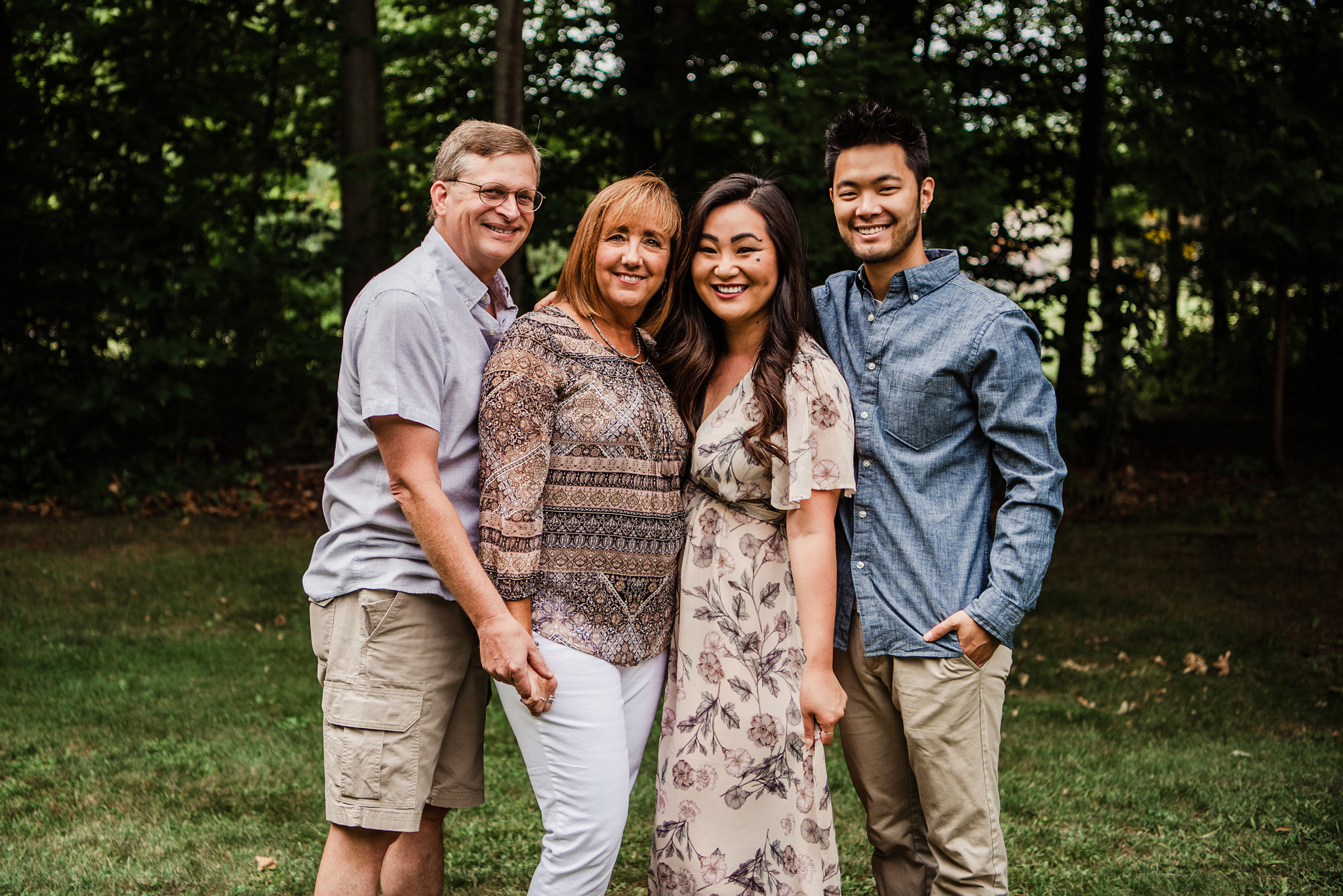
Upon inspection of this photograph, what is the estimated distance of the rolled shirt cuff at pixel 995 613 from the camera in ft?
8.16

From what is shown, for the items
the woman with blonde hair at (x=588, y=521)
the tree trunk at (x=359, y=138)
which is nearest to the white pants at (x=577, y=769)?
the woman with blonde hair at (x=588, y=521)

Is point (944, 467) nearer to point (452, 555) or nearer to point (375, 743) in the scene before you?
point (452, 555)

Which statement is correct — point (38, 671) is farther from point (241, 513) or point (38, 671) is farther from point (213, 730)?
point (241, 513)

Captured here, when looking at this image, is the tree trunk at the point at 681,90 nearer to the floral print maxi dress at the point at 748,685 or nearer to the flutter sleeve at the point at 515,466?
the floral print maxi dress at the point at 748,685

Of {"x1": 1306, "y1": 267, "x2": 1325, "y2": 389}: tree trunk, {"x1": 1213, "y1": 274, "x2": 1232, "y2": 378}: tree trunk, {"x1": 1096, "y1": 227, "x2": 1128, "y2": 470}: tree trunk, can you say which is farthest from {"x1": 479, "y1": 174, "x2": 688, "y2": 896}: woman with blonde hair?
{"x1": 1213, "y1": 274, "x2": 1232, "y2": 378}: tree trunk

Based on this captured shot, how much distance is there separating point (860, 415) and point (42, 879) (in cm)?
311

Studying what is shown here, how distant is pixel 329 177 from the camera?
1056 cm

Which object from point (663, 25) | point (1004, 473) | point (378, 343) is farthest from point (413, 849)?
point (663, 25)

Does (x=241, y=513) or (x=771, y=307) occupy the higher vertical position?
(x=771, y=307)

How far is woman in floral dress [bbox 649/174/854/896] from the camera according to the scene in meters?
2.53

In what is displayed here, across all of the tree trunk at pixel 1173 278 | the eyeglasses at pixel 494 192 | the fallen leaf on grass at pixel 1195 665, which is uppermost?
the tree trunk at pixel 1173 278

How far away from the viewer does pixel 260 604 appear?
7.07 metres

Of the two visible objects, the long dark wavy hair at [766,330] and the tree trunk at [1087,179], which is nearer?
the long dark wavy hair at [766,330]

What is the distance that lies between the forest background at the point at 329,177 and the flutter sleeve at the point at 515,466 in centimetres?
636
